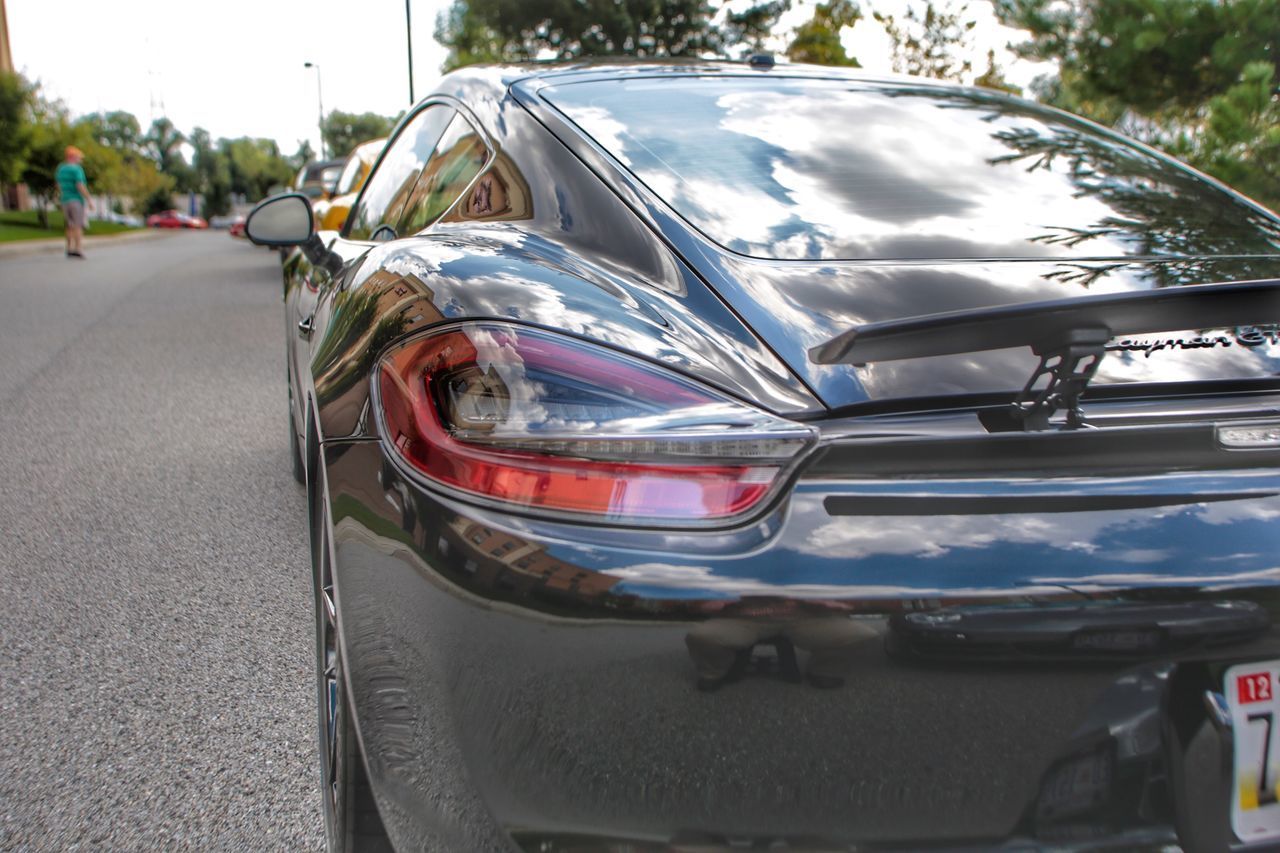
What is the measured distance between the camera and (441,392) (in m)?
1.55

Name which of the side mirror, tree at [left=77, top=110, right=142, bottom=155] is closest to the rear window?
the side mirror

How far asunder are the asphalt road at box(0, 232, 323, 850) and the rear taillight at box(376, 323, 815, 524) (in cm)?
119

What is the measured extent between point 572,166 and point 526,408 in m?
0.78

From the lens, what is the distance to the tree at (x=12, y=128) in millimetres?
33625

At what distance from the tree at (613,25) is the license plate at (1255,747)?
98.0 feet

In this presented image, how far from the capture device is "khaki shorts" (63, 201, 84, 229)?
848 inches

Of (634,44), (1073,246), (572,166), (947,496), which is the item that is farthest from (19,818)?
(634,44)

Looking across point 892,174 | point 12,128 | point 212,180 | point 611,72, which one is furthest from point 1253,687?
point 212,180

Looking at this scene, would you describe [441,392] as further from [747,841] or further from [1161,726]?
[1161,726]

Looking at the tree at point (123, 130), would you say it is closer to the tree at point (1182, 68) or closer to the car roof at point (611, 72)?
the tree at point (1182, 68)

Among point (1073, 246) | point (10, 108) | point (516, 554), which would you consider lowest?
point (10, 108)

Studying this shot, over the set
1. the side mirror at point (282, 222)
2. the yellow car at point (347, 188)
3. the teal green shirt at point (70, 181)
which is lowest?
the teal green shirt at point (70, 181)

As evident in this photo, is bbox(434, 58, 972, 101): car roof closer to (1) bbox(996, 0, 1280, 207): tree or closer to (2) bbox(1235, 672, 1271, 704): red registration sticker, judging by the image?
(2) bbox(1235, 672, 1271, 704): red registration sticker

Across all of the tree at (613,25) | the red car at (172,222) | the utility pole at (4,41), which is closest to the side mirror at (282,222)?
the tree at (613,25)
